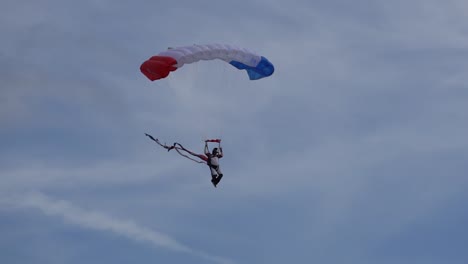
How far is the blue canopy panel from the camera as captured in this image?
8206 centimetres

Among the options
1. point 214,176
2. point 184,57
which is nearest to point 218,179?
point 214,176

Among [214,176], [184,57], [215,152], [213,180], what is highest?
[184,57]

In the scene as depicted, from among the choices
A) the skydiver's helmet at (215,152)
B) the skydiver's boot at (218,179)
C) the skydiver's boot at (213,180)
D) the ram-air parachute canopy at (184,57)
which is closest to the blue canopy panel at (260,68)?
the ram-air parachute canopy at (184,57)

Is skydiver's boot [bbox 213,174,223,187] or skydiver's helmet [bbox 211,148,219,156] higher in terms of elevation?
skydiver's helmet [bbox 211,148,219,156]

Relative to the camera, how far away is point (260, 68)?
8238 cm

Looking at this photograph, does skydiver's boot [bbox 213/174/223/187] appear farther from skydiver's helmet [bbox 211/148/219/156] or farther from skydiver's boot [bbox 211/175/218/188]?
skydiver's helmet [bbox 211/148/219/156]

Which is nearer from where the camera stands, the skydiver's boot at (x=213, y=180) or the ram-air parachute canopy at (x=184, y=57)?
the ram-air parachute canopy at (x=184, y=57)

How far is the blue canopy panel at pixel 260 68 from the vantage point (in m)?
82.1

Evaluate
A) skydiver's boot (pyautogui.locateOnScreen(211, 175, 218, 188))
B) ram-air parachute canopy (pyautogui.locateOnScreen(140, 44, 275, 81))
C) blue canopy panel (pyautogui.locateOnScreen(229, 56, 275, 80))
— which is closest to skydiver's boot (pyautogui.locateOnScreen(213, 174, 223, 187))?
skydiver's boot (pyautogui.locateOnScreen(211, 175, 218, 188))

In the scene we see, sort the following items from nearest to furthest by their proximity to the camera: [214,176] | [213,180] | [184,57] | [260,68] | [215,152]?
[184,57] < [214,176] < [213,180] < [215,152] < [260,68]

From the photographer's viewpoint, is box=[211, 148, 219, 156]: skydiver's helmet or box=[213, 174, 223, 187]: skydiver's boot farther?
box=[211, 148, 219, 156]: skydiver's helmet

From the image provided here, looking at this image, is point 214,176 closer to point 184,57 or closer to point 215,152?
point 215,152

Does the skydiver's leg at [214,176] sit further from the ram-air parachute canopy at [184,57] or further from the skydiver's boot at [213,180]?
the ram-air parachute canopy at [184,57]

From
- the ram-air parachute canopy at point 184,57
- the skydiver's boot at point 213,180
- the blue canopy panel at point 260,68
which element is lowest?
the skydiver's boot at point 213,180
